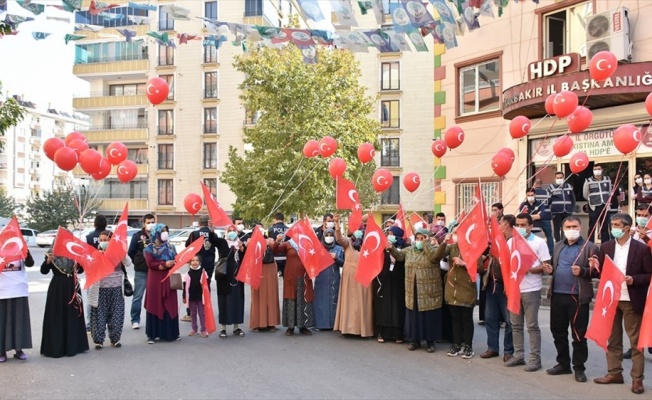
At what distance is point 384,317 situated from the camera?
9.30 m

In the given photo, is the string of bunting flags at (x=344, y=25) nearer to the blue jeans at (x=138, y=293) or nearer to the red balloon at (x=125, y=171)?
the red balloon at (x=125, y=171)

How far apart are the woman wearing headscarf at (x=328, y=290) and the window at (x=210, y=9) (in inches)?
1539

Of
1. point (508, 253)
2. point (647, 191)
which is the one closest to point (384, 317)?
point (508, 253)

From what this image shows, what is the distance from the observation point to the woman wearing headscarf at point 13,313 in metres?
8.10

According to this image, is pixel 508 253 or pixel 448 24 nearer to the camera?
pixel 508 253

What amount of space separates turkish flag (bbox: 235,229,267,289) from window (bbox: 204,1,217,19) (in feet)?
128

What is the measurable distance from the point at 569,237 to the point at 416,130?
122 feet

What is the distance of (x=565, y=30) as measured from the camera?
15.8 meters

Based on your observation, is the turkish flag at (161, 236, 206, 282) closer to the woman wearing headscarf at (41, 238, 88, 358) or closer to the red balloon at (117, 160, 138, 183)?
the woman wearing headscarf at (41, 238, 88, 358)

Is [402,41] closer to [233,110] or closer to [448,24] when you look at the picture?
[448,24]

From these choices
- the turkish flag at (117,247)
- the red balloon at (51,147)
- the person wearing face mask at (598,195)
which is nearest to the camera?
the turkish flag at (117,247)

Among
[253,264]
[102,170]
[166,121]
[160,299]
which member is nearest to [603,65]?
[253,264]

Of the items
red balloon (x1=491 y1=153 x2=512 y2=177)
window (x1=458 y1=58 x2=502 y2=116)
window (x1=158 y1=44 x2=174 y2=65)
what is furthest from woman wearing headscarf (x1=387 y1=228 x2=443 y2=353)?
window (x1=158 y1=44 x2=174 y2=65)

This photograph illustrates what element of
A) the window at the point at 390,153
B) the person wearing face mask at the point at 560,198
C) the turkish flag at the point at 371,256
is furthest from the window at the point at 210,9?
the turkish flag at the point at 371,256
